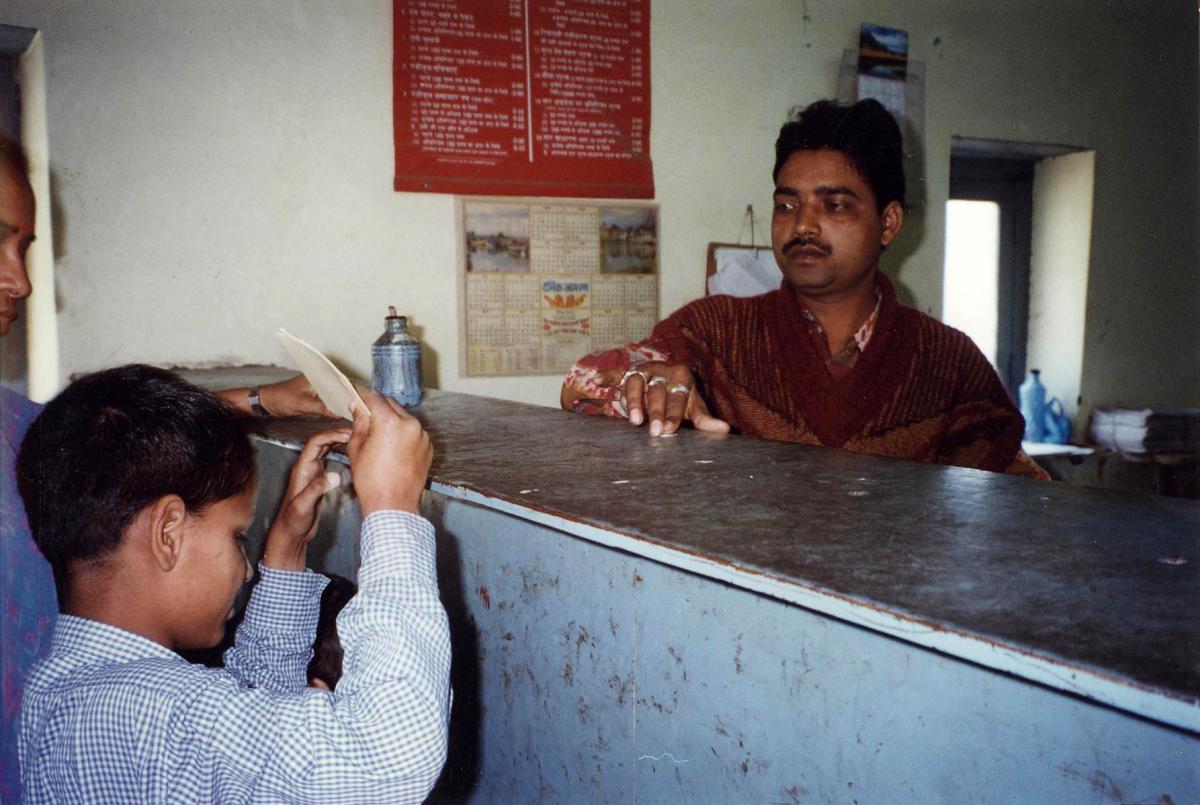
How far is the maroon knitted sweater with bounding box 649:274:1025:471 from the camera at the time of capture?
5.85 ft

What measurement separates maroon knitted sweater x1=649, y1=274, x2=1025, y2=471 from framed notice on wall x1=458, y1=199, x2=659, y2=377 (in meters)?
0.69

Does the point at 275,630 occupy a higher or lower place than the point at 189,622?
→ lower

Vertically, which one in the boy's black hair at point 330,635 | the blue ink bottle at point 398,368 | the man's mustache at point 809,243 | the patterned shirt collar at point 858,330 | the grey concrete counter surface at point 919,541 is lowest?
the boy's black hair at point 330,635

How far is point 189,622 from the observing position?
92 cm

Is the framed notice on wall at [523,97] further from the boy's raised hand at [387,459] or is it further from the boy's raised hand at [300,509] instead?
the boy's raised hand at [387,459]

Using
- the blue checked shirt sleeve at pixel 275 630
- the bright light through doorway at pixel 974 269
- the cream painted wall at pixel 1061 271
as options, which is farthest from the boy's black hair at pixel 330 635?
the cream painted wall at pixel 1061 271

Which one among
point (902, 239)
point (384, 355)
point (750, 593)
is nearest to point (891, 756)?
point (750, 593)

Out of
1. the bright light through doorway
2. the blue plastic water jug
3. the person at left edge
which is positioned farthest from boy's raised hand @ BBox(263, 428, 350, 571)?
the blue plastic water jug

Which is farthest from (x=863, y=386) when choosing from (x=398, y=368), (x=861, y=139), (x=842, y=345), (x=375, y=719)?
(x=375, y=719)

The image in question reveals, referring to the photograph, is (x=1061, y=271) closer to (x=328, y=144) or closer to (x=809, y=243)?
(x=809, y=243)

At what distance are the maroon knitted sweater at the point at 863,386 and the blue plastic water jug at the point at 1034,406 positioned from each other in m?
1.75

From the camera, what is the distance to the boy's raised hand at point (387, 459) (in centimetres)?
88

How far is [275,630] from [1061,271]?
3.41 m

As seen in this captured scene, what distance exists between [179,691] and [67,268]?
5.46ft
